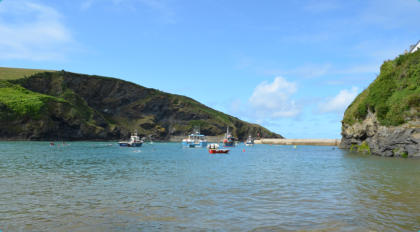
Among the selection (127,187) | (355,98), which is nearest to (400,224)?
(127,187)

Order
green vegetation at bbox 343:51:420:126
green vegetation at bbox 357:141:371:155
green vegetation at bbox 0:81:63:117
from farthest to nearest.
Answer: green vegetation at bbox 0:81:63:117, green vegetation at bbox 357:141:371:155, green vegetation at bbox 343:51:420:126

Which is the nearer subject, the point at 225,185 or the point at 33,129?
the point at 225,185

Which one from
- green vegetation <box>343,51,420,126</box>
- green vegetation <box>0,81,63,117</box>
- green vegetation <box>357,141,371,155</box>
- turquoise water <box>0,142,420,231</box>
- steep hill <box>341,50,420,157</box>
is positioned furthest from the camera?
green vegetation <box>0,81,63,117</box>

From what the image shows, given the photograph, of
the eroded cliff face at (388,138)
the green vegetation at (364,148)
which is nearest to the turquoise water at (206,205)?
the eroded cliff face at (388,138)

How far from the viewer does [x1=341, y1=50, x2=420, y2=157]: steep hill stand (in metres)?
55.1

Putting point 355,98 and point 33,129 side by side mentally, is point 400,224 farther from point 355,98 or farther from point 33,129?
point 33,129

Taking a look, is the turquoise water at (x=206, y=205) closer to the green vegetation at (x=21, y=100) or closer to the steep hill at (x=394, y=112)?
the steep hill at (x=394, y=112)

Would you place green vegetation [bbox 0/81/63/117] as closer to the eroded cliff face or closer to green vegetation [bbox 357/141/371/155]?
the eroded cliff face

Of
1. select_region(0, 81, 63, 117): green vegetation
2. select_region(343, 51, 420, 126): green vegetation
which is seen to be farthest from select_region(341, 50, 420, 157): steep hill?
select_region(0, 81, 63, 117): green vegetation

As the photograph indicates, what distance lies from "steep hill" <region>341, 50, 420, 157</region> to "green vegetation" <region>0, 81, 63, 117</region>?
150 meters

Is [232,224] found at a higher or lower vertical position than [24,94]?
lower

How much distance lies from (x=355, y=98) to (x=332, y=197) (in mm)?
87115

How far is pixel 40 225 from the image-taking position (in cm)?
1323

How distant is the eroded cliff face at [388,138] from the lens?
53594 millimetres
